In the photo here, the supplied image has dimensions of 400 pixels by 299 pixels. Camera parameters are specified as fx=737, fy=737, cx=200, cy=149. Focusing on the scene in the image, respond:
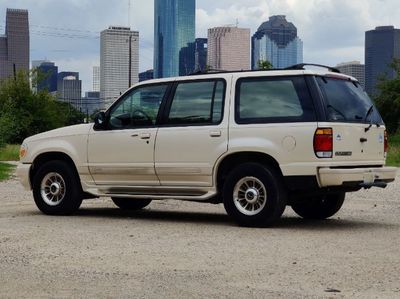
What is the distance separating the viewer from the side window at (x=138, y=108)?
10516 mm

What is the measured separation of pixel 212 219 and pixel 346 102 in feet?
8.74

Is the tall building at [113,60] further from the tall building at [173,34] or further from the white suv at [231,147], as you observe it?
the white suv at [231,147]

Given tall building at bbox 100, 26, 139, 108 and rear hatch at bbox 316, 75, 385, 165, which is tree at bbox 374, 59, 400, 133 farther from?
rear hatch at bbox 316, 75, 385, 165

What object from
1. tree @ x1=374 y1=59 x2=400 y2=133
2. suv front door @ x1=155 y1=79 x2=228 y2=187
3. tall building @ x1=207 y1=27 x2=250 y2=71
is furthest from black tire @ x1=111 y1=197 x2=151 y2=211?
tree @ x1=374 y1=59 x2=400 y2=133

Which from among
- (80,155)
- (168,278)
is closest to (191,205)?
(80,155)

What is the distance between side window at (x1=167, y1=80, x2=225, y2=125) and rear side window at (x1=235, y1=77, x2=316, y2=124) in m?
0.29

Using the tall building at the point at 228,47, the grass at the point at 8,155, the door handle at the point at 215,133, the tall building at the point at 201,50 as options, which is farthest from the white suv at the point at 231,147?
the tall building at the point at 201,50

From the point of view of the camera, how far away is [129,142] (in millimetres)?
10547

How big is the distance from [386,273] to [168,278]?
192 cm

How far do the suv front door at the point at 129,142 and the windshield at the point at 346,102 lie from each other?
2.37m

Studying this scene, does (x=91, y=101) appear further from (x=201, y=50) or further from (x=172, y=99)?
(x=172, y=99)

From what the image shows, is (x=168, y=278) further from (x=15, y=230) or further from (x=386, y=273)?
(x=15, y=230)

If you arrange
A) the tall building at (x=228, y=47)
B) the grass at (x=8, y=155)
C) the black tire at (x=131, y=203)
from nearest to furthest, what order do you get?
the black tire at (x=131, y=203)
the grass at (x=8, y=155)
the tall building at (x=228, y=47)

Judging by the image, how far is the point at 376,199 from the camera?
14.6 metres
